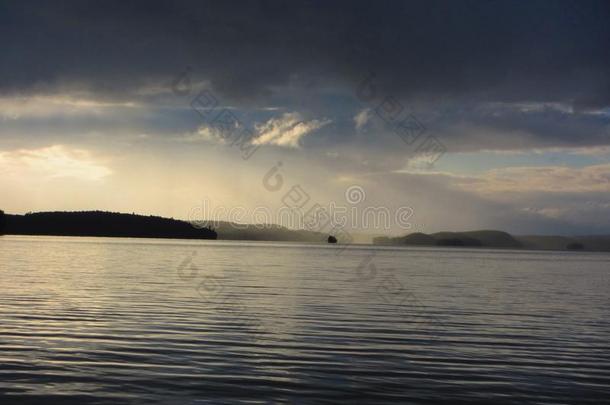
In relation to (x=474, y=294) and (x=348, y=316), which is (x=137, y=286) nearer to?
(x=348, y=316)

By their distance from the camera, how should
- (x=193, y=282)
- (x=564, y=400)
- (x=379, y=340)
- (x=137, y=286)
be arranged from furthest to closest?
(x=193, y=282) < (x=137, y=286) < (x=379, y=340) < (x=564, y=400)

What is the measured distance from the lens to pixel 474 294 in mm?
A: 54969

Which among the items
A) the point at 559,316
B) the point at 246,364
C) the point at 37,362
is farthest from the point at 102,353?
the point at 559,316

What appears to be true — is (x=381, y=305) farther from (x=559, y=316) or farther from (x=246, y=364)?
(x=246, y=364)

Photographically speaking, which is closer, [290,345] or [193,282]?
[290,345]

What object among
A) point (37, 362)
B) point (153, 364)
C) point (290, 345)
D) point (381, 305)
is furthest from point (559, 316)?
point (37, 362)

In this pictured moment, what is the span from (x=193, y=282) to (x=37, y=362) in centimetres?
3918

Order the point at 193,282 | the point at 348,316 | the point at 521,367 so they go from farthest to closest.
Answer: the point at 193,282
the point at 348,316
the point at 521,367

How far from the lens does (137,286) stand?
2087 inches

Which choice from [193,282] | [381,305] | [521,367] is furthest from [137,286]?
[521,367]

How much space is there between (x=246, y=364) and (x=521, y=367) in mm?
9552

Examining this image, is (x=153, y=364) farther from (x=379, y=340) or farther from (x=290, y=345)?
(x=379, y=340)

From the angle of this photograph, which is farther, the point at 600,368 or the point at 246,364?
the point at 600,368

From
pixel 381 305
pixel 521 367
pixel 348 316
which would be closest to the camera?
pixel 521 367
